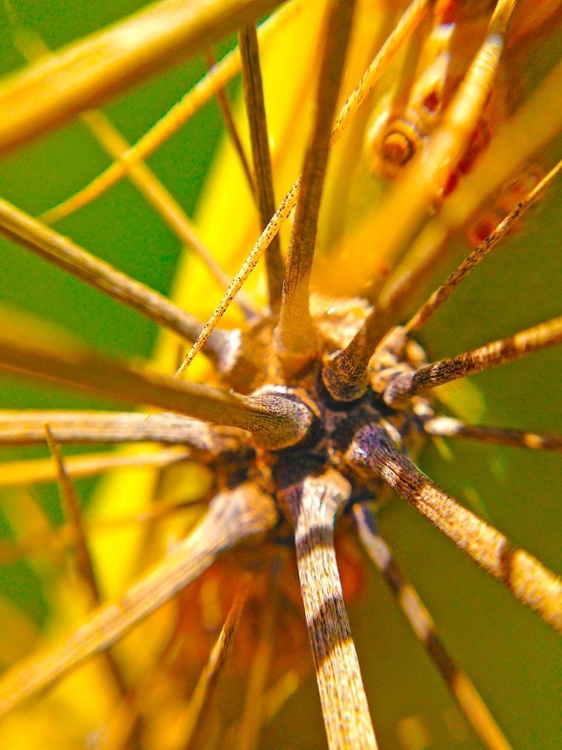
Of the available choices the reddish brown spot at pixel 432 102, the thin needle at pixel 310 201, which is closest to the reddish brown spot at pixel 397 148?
the reddish brown spot at pixel 432 102

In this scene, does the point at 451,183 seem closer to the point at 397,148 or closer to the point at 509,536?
the point at 397,148

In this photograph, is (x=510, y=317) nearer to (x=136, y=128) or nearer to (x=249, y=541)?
(x=249, y=541)

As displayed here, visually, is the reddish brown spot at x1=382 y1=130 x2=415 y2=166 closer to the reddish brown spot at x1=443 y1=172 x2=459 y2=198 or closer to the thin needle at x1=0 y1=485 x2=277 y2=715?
the reddish brown spot at x1=443 y1=172 x2=459 y2=198

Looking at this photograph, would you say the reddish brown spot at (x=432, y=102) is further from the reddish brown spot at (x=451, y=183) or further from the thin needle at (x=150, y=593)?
the thin needle at (x=150, y=593)

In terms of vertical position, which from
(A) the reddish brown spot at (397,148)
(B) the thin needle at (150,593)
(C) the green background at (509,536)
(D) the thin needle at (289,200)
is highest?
(A) the reddish brown spot at (397,148)

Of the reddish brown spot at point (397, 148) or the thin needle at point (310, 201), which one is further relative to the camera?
the reddish brown spot at point (397, 148)

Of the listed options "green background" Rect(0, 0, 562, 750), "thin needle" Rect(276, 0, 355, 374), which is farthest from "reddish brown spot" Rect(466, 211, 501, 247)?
"thin needle" Rect(276, 0, 355, 374)

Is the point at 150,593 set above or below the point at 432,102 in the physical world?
below

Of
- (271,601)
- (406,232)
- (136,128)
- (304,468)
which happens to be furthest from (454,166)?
(136,128)

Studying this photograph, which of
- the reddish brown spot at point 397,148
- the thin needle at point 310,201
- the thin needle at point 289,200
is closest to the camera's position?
the thin needle at point 310,201

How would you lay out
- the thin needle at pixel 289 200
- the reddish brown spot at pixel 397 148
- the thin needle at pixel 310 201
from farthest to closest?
the reddish brown spot at pixel 397 148 → the thin needle at pixel 289 200 → the thin needle at pixel 310 201

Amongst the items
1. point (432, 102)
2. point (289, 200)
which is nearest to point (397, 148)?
point (432, 102)

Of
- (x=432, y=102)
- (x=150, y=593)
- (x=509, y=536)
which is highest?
(x=432, y=102)
